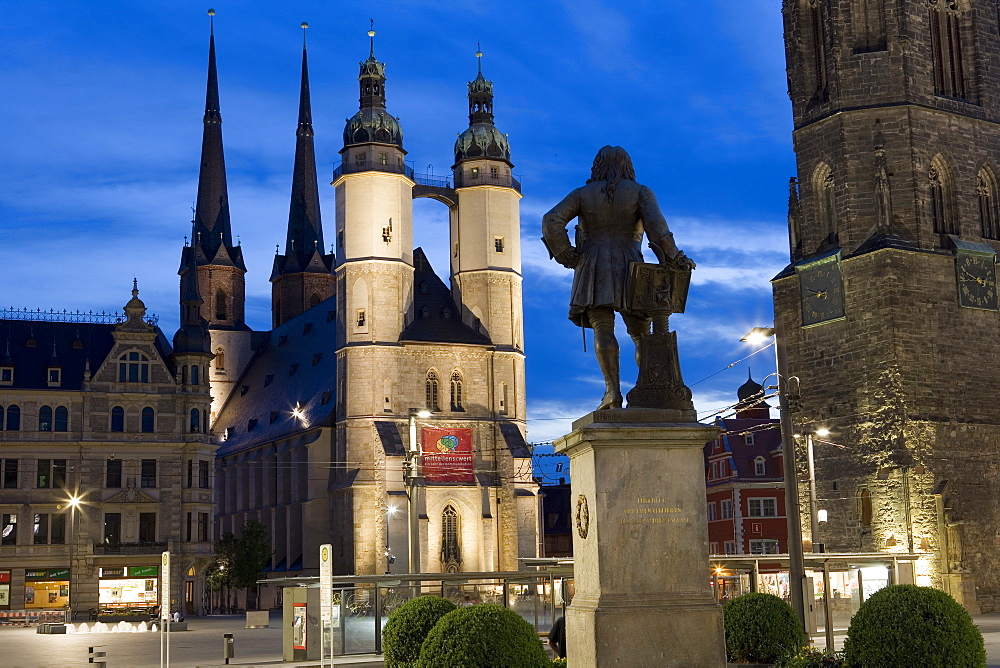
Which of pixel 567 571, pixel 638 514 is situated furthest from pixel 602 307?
pixel 567 571

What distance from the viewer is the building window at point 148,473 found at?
67312 millimetres

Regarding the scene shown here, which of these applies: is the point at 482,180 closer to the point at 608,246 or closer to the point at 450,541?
the point at 450,541

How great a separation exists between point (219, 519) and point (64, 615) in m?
41.8

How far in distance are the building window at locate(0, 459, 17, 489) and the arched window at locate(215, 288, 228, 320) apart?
148ft

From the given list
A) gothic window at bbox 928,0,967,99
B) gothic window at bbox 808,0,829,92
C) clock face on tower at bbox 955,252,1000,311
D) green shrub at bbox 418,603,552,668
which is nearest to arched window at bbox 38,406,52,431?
gothic window at bbox 808,0,829,92

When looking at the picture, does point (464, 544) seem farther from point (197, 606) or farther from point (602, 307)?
point (602, 307)

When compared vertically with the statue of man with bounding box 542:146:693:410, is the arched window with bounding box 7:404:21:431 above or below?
above

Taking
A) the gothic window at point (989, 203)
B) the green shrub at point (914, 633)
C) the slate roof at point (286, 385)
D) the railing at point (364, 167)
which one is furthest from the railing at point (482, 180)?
the green shrub at point (914, 633)

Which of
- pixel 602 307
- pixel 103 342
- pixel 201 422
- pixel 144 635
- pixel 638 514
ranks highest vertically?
pixel 103 342

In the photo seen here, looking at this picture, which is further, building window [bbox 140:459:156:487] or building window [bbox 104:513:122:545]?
building window [bbox 140:459:156:487]

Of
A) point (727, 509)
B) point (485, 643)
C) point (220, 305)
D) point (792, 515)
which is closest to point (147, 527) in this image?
point (727, 509)

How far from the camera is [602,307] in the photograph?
1314 centimetres

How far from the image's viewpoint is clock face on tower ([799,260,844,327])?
167 ft

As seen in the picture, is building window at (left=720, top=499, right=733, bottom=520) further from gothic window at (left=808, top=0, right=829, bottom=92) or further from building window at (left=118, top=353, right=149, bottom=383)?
building window at (left=118, top=353, right=149, bottom=383)
